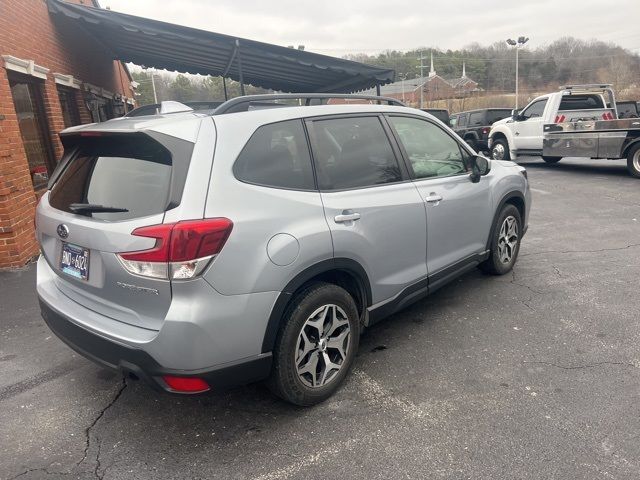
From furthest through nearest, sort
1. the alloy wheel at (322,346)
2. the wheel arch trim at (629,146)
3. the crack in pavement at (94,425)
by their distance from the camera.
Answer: the wheel arch trim at (629,146), the alloy wheel at (322,346), the crack in pavement at (94,425)

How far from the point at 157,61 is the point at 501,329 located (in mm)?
11660

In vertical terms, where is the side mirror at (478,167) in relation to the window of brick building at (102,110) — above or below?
below

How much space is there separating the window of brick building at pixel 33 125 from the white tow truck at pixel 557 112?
11.1m

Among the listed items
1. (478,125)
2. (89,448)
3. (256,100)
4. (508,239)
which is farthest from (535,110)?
(89,448)

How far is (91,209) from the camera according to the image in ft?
8.06

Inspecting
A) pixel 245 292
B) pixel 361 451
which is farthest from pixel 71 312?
pixel 361 451

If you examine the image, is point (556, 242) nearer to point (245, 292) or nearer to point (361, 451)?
point (361, 451)

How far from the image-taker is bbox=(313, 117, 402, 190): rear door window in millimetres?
2838

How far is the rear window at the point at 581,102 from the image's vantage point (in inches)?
464

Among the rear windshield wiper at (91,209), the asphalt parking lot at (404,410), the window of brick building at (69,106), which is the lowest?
the asphalt parking lot at (404,410)

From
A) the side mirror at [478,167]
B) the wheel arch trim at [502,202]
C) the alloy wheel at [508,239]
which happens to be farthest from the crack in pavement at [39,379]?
the alloy wheel at [508,239]

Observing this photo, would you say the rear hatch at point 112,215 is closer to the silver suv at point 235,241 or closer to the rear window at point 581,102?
the silver suv at point 235,241

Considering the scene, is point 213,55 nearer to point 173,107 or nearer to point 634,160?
point 173,107

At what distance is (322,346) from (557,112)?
38.0 feet
